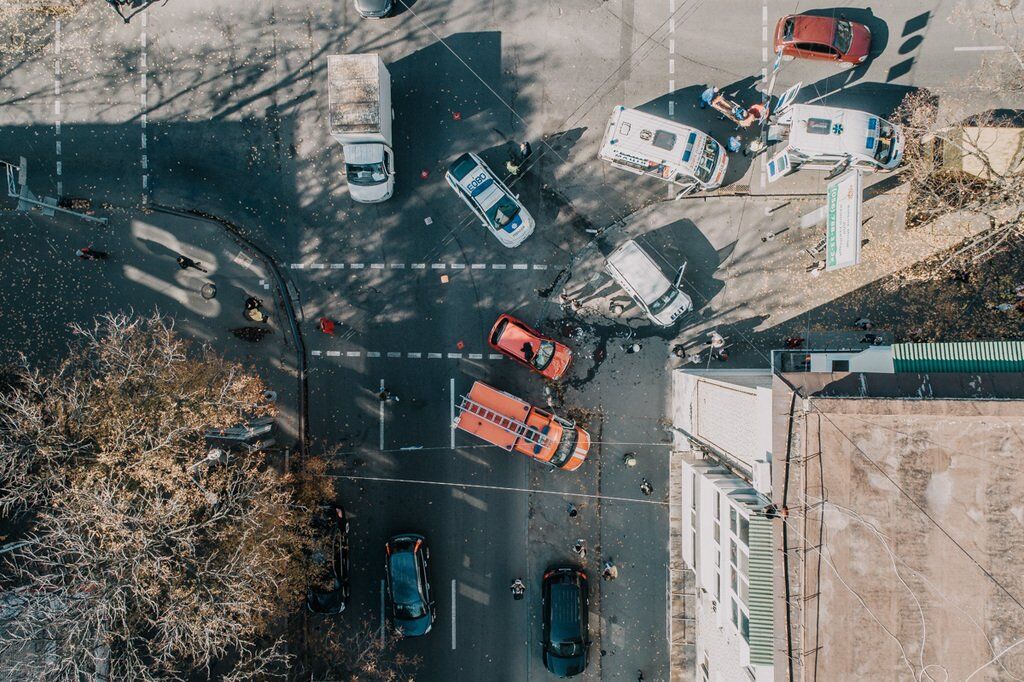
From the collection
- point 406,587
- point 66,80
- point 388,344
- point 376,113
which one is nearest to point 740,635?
point 406,587

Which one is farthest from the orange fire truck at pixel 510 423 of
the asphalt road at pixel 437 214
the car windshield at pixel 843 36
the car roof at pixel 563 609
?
the car windshield at pixel 843 36

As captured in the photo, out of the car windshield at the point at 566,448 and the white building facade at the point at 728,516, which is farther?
the car windshield at the point at 566,448

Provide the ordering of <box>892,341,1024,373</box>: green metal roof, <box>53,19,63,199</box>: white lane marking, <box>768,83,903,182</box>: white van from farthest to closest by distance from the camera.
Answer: <box>53,19,63,199</box>: white lane marking → <box>768,83,903,182</box>: white van → <box>892,341,1024,373</box>: green metal roof

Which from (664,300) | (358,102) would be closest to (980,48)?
(664,300)

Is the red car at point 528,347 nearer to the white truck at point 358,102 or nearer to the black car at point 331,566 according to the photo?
the white truck at point 358,102

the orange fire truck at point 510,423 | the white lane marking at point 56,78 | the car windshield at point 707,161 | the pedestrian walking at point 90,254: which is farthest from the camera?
the white lane marking at point 56,78

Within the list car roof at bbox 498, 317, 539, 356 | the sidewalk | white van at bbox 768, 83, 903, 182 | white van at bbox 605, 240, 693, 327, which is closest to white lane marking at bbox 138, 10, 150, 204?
the sidewalk

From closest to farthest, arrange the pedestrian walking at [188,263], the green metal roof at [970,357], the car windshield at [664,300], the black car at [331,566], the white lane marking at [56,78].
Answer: the green metal roof at [970,357], the car windshield at [664,300], the black car at [331,566], the pedestrian walking at [188,263], the white lane marking at [56,78]

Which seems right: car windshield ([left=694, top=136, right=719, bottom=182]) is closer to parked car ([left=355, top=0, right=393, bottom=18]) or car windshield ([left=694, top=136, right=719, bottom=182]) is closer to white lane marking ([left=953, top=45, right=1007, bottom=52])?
white lane marking ([left=953, top=45, right=1007, bottom=52])
